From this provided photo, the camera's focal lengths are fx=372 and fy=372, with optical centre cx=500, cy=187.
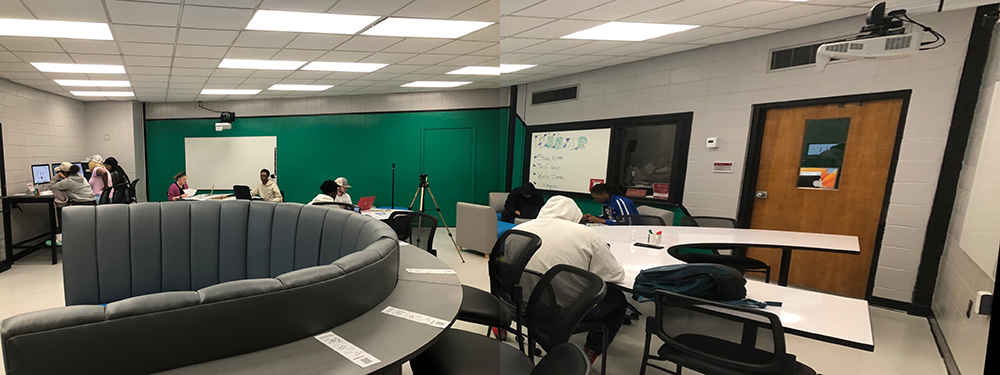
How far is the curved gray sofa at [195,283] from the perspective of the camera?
2.80ft

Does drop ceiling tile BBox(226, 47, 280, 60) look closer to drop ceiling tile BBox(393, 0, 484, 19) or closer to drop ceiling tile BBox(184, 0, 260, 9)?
drop ceiling tile BBox(184, 0, 260, 9)

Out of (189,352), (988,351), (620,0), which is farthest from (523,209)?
(988,351)

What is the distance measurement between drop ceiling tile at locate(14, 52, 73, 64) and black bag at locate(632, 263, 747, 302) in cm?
629

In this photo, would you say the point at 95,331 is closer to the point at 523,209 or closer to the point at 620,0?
the point at 523,209

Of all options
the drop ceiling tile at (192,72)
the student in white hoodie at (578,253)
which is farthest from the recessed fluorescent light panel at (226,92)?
the student in white hoodie at (578,253)

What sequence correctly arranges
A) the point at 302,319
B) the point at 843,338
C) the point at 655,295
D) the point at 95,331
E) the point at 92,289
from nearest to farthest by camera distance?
1. the point at 95,331
2. the point at 302,319
3. the point at 843,338
4. the point at 655,295
5. the point at 92,289

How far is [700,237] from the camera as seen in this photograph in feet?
10.4

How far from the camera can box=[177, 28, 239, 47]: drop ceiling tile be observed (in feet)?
10.9

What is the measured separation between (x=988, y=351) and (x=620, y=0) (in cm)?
289

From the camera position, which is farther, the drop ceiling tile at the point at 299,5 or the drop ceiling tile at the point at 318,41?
the drop ceiling tile at the point at 318,41

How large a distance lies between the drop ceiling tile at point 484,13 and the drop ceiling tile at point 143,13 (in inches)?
83.0

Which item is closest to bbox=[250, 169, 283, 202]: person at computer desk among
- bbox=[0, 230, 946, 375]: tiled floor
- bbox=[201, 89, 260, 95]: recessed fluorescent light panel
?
bbox=[201, 89, 260, 95]: recessed fluorescent light panel

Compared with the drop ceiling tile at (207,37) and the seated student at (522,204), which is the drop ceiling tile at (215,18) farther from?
the seated student at (522,204)

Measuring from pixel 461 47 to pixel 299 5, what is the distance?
5.06 ft
